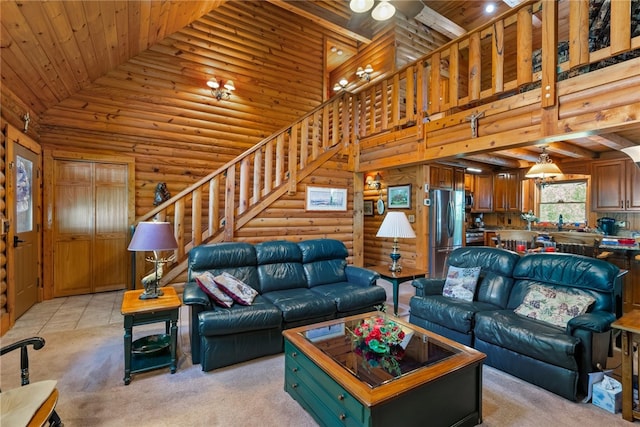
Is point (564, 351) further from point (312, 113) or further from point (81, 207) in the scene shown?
point (81, 207)

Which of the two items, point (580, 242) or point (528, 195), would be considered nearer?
point (580, 242)

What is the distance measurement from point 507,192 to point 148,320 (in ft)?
Result: 25.1

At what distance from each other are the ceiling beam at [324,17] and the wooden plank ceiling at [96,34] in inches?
0.7

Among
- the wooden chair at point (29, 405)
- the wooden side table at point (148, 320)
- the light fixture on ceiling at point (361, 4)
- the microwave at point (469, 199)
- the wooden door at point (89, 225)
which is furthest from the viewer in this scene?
the microwave at point (469, 199)

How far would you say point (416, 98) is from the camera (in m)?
4.51

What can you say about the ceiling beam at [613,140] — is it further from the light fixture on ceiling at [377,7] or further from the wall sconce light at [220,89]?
the wall sconce light at [220,89]

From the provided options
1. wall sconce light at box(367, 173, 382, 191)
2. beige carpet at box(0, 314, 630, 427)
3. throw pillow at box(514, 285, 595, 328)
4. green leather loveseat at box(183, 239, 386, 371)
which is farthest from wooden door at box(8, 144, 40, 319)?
wall sconce light at box(367, 173, 382, 191)

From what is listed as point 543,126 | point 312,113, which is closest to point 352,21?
point 312,113

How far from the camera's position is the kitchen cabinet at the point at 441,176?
584cm

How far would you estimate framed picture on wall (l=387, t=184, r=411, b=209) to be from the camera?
20.0 feet

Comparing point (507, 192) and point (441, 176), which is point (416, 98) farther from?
point (507, 192)

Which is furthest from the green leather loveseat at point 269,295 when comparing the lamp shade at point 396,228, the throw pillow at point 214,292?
the lamp shade at point 396,228

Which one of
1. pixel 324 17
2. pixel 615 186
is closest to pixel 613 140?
pixel 615 186

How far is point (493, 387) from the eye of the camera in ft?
7.93
